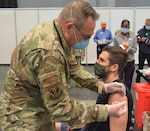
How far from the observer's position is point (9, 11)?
7414 millimetres

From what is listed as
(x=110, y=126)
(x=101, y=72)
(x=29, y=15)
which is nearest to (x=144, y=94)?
(x=101, y=72)

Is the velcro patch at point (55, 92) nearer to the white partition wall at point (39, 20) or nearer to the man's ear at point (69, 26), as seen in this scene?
the man's ear at point (69, 26)

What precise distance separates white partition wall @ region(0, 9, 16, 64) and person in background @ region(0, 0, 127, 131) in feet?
20.6

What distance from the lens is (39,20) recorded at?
24.3 feet

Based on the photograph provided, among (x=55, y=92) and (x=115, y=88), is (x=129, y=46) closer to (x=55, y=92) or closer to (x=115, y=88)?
(x=115, y=88)

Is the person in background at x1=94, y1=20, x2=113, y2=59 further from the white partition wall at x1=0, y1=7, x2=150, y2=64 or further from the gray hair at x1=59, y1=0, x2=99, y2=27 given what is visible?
the gray hair at x1=59, y1=0, x2=99, y2=27

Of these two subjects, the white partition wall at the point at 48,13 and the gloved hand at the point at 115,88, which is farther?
the white partition wall at the point at 48,13

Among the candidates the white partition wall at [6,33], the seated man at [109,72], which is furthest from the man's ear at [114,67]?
the white partition wall at [6,33]

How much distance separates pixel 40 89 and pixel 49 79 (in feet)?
0.32

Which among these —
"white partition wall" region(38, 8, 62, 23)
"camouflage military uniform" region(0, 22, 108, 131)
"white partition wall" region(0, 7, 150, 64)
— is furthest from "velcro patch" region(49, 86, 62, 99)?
"white partition wall" region(38, 8, 62, 23)

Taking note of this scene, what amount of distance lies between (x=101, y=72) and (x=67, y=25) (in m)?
0.97

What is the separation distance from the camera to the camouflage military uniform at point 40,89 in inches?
49.2

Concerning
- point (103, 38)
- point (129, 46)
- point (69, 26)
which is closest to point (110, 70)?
point (69, 26)

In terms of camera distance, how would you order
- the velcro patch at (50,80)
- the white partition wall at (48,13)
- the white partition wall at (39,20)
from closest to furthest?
the velcro patch at (50,80)
the white partition wall at (39,20)
the white partition wall at (48,13)
